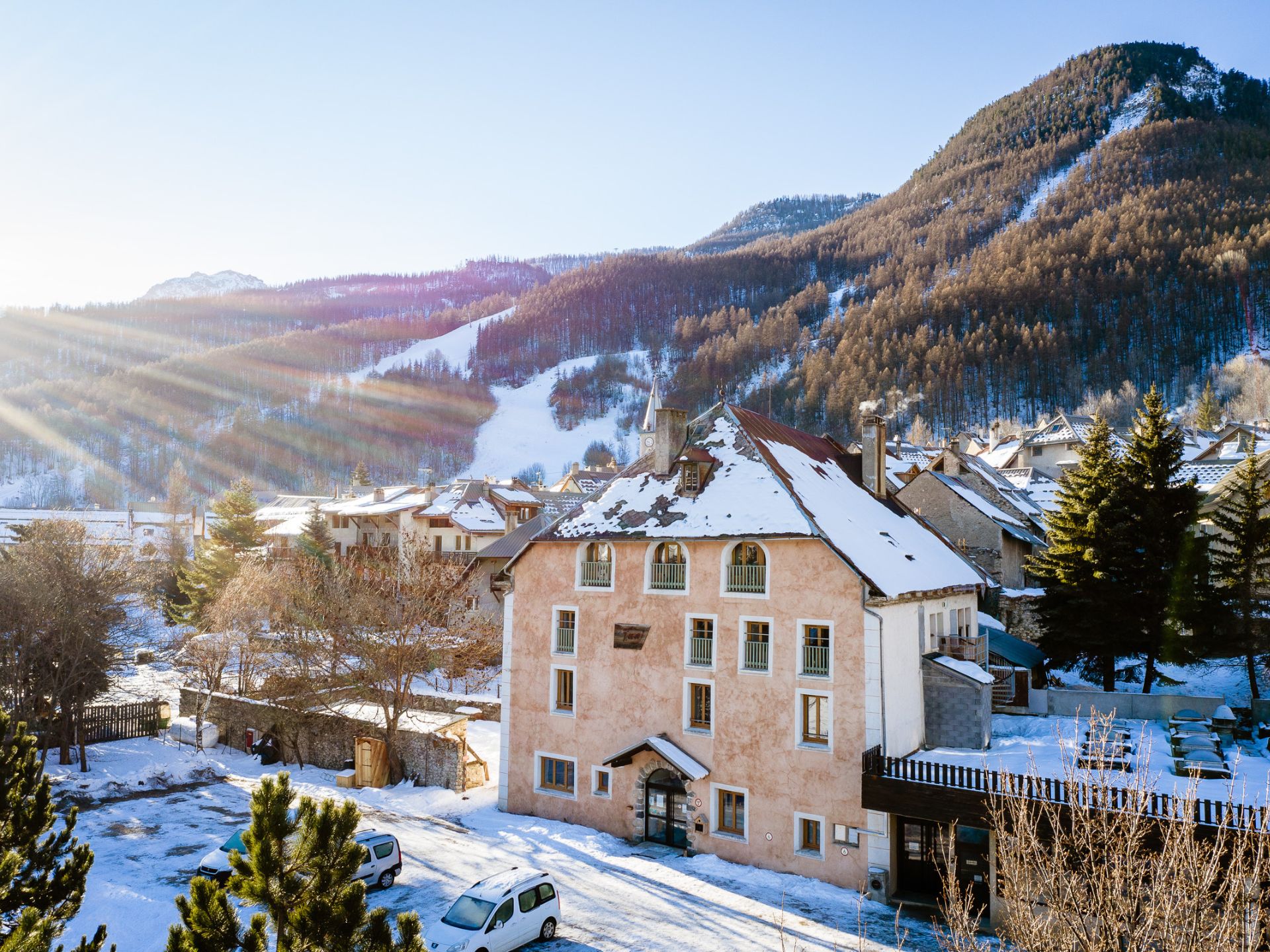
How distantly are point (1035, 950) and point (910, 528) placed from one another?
79.8 feet

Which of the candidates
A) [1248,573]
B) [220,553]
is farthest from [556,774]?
[220,553]

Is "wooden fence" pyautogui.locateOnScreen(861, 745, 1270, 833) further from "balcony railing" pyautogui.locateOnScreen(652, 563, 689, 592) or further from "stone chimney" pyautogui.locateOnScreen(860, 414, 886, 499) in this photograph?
"stone chimney" pyautogui.locateOnScreen(860, 414, 886, 499)

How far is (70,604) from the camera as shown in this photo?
3328cm

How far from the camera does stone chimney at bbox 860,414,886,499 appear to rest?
3378 centimetres


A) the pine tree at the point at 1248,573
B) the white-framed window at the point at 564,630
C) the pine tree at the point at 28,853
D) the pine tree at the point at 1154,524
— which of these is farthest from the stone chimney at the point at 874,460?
the pine tree at the point at 28,853

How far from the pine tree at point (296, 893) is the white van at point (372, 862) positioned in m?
14.9

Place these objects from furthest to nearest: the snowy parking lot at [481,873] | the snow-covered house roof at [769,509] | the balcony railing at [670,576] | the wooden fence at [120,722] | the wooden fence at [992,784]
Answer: the wooden fence at [120,722] → the balcony railing at [670,576] → the snow-covered house roof at [769,509] → the snowy parking lot at [481,873] → the wooden fence at [992,784]

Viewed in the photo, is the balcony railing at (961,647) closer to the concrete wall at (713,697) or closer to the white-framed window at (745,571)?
the concrete wall at (713,697)

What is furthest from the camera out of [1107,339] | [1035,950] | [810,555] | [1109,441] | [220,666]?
[1107,339]

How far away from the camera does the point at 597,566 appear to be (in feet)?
97.2

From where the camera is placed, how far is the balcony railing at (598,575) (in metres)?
29.3

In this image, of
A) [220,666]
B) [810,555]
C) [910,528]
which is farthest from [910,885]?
[220,666]

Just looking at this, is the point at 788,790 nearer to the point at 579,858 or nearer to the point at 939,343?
the point at 579,858

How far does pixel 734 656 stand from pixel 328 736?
2169 cm
